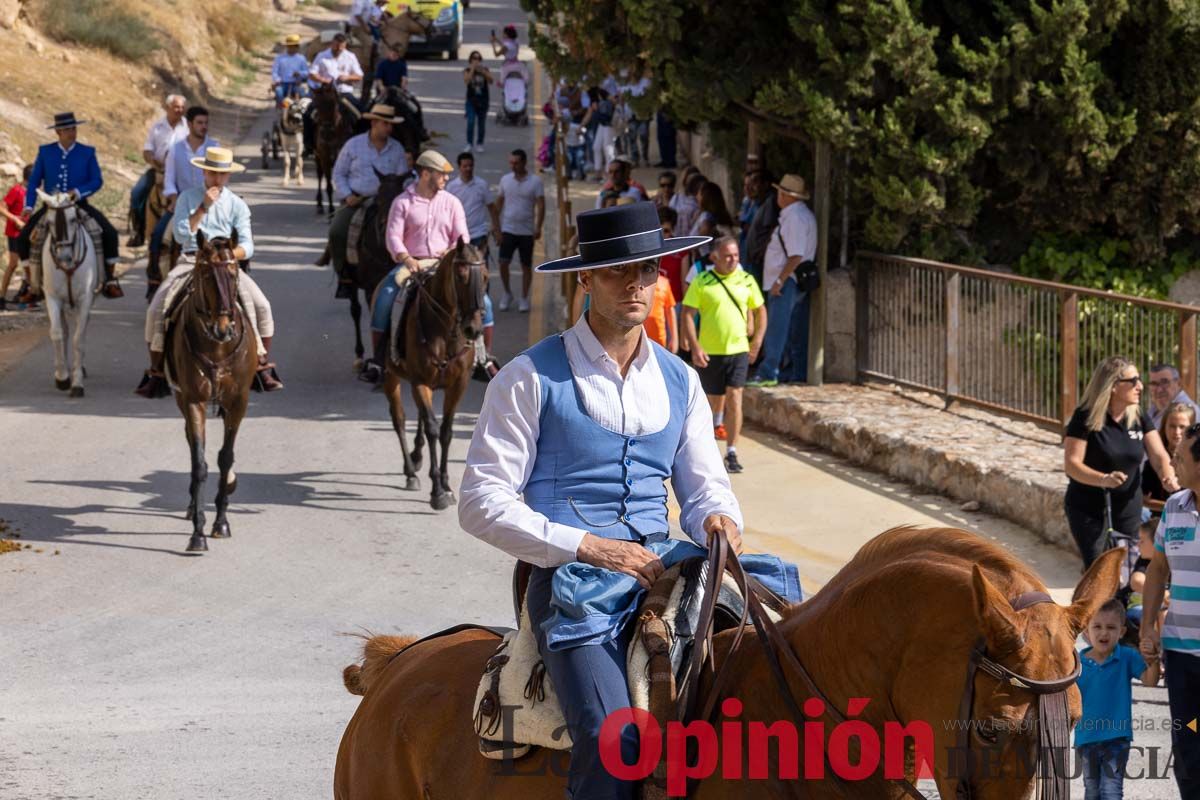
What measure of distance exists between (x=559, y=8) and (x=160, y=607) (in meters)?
8.43

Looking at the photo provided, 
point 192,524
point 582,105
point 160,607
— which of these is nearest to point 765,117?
point 192,524

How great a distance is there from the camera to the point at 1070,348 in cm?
1367

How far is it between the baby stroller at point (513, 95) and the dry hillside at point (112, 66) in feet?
26.2

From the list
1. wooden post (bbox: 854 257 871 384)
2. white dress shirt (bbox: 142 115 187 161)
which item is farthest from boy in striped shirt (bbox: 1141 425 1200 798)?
white dress shirt (bbox: 142 115 187 161)

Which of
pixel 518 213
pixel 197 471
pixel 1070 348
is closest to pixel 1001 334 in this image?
pixel 1070 348

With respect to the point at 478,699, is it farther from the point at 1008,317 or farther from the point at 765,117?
the point at 765,117

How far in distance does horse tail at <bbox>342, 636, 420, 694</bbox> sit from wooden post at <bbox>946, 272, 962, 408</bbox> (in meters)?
10.6

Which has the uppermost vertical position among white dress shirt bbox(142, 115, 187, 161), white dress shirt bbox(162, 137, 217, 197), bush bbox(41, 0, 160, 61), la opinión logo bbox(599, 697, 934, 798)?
bush bbox(41, 0, 160, 61)

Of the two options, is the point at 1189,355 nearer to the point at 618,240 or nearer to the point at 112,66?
the point at 618,240

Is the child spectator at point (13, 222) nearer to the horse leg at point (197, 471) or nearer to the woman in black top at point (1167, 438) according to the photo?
the horse leg at point (197, 471)

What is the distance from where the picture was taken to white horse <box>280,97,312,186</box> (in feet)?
110

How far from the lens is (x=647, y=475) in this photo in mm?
4852

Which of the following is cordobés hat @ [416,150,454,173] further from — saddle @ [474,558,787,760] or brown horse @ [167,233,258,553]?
saddle @ [474,558,787,760]

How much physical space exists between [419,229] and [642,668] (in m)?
11.5
